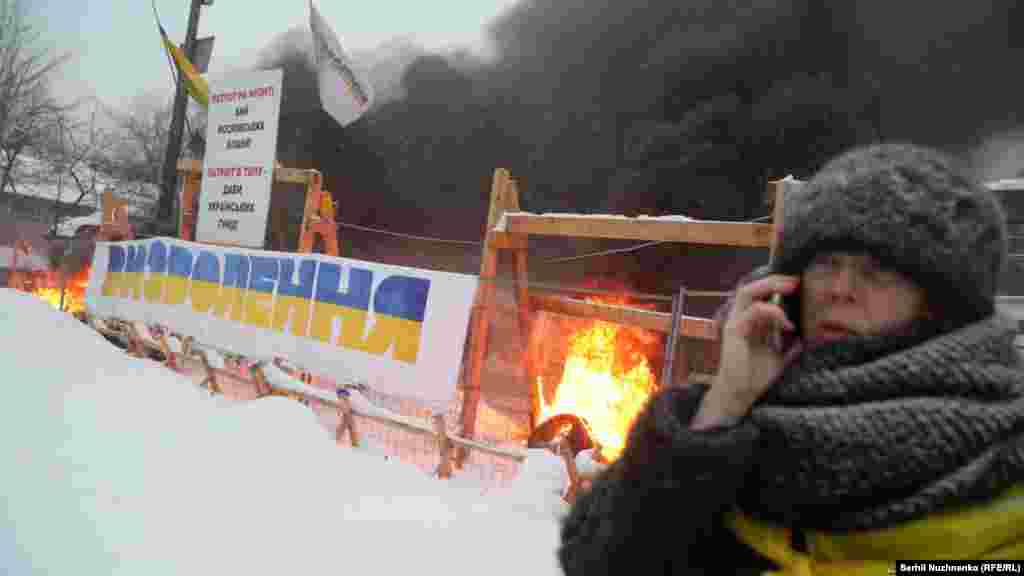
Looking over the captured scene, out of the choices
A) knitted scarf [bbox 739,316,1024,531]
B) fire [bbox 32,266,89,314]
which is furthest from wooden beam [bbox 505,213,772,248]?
fire [bbox 32,266,89,314]

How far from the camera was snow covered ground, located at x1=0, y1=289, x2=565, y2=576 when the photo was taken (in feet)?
Result: 9.08

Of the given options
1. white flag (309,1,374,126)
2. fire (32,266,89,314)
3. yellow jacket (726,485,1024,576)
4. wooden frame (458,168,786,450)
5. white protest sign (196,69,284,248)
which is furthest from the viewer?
fire (32,266,89,314)

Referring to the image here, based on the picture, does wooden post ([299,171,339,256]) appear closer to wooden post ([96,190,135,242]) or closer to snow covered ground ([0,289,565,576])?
snow covered ground ([0,289,565,576])

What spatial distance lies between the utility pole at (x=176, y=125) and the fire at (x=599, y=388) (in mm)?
9976

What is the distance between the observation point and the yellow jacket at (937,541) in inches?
35.0

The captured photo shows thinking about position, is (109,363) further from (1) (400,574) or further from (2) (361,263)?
(1) (400,574)

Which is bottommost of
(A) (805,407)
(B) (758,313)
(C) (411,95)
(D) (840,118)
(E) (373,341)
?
(E) (373,341)

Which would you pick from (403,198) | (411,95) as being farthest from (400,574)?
(411,95)

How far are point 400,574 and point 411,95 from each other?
51.1ft

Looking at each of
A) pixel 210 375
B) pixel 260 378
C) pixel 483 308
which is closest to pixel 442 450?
pixel 483 308

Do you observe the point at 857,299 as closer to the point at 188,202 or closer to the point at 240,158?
the point at 240,158

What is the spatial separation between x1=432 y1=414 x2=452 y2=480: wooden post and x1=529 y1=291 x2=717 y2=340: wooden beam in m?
1.55

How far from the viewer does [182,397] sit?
18.6 ft

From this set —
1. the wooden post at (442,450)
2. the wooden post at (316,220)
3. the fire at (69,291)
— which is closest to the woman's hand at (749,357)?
the wooden post at (442,450)
